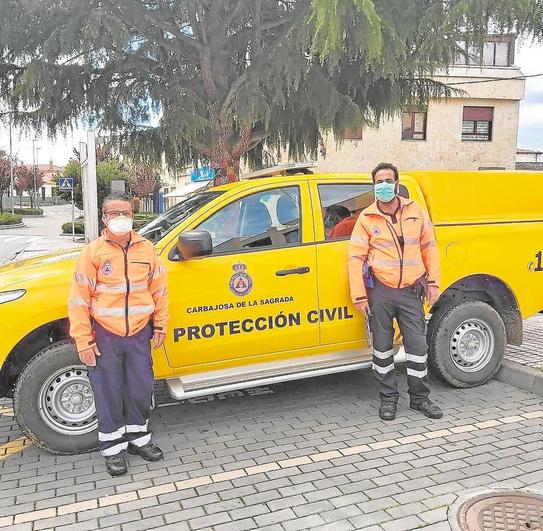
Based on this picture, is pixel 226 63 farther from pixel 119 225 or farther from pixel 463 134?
pixel 463 134

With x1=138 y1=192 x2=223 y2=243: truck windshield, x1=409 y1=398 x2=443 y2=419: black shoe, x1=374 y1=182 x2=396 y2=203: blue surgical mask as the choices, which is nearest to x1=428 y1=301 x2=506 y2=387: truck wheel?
x1=409 y1=398 x2=443 y2=419: black shoe

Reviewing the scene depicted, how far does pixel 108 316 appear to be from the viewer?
12.7 feet

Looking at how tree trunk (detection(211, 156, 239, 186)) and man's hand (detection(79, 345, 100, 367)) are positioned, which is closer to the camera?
man's hand (detection(79, 345, 100, 367))

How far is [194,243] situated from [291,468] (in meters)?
1.72

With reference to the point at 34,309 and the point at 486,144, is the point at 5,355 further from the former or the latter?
the point at 486,144

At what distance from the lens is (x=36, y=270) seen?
4398mm

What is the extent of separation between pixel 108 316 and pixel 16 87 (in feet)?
16.3

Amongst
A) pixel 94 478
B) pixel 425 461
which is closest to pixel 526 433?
pixel 425 461

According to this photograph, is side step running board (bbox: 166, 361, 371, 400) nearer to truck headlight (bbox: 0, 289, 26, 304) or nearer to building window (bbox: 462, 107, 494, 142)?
truck headlight (bbox: 0, 289, 26, 304)

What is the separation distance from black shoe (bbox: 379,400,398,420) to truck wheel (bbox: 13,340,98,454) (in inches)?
90.4

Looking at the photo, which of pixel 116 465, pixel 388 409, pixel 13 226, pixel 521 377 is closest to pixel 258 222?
pixel 388 409

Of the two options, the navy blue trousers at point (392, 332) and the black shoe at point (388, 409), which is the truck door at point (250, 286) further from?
the black shoe at point (388, 409)

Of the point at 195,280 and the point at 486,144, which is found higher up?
the point at 486,144

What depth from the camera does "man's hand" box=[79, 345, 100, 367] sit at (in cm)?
380
